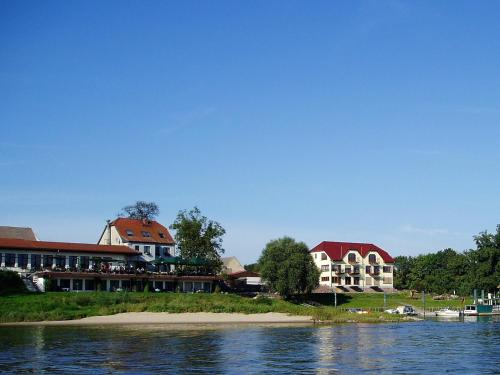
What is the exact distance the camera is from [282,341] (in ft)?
167

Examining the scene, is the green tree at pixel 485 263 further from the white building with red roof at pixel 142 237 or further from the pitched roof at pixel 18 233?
the pitched roof at pixel 18 233

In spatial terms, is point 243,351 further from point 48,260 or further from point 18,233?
Answer: point 18,233

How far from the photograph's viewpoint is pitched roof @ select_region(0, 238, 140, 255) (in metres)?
91.4

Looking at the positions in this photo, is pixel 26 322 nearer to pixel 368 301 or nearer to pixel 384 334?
pixel 384 334

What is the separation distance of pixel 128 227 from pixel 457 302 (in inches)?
2322

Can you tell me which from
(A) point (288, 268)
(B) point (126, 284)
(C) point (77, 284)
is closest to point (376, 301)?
(A) point (288, 268)

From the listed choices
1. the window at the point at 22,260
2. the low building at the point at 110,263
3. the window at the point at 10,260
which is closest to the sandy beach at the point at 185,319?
the low building at the point at 110,263

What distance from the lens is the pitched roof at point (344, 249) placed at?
460 ft

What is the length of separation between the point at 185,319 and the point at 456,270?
76898mm

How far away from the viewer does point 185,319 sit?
251 feet

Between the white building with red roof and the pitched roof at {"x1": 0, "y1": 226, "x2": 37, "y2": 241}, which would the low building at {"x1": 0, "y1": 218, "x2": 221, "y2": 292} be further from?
the pitched roof at {"x1": 0, "y1": 226, "x2": 37, "y2": 241}

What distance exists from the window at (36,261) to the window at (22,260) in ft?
2.84

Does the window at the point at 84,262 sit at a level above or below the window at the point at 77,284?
above

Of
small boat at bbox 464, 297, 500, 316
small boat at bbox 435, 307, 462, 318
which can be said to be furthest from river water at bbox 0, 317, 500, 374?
small boat at bbox 464, 297, 500, 316
